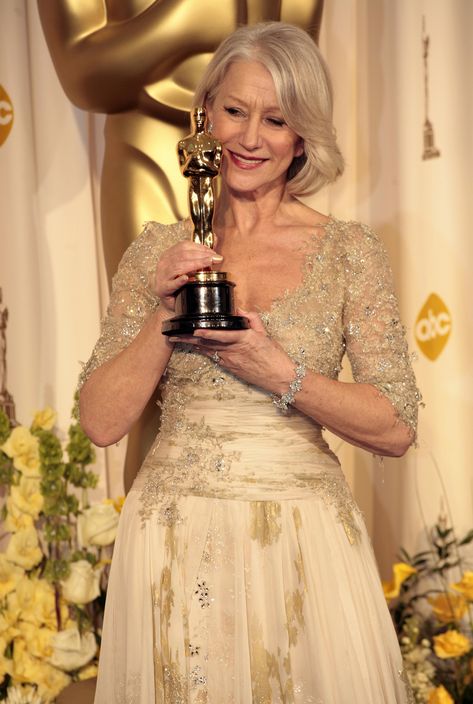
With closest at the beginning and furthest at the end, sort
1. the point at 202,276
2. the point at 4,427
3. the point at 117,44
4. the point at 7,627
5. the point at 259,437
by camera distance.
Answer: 1. the point at 202,276
2. the point at 259,437
3. the point at 117,44
4. the point at 7,627
5. the point at 4,427

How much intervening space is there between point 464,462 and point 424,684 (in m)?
0.62

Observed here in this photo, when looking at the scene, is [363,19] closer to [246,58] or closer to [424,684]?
[246,58]

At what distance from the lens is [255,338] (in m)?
1.62

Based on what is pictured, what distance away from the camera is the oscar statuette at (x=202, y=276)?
1.57 meters

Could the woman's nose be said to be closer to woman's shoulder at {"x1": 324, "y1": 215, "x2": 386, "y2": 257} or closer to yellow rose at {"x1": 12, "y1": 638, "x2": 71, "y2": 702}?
woman's shoulder at {"x1": 324, "y1": 215, "x2": 386, "y2": 257}

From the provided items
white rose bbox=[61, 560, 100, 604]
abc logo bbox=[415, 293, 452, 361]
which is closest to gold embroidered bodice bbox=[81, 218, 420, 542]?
white rose bbox=[61, 560, 100, 604]

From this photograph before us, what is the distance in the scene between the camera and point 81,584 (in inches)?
101

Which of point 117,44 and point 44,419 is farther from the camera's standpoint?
point 44,419

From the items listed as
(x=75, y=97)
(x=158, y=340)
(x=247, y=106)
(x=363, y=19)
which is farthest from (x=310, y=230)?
(x=363, y=19)

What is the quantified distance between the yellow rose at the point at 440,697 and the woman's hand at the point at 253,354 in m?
1.16

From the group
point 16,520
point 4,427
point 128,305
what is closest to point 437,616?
point 16,520

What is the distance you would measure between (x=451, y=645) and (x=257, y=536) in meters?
0.99

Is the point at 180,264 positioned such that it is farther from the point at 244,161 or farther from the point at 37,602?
the point at 37,602

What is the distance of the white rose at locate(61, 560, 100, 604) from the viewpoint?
255 cm
